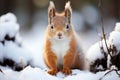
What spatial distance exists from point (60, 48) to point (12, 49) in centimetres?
32

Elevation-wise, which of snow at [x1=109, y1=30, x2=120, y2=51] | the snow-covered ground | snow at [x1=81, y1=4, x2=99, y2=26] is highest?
snow at [x1=109, y1=30, x2=120, y2=51]

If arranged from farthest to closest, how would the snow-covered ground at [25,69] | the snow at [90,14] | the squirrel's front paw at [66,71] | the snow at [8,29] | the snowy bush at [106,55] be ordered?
the snow at [90,14], the snow at [8,29], the squirrel's front paw at [66,71], the snowy bush at [106,55], the snow-covered ground at [25,69]

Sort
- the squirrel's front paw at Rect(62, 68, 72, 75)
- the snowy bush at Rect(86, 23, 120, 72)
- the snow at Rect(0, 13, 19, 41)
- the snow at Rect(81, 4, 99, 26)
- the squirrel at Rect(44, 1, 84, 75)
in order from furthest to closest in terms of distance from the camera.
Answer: the snow at Rect(81, 4, 99, 26), the snow at Rect(0, 13, 19, 41), the squirrel at Rect(44, 1, 84, 75), the squirrel's front paw at Rect(62, 68, 72, 75), the snowy bush at Rect(86, 23, 120, 72)

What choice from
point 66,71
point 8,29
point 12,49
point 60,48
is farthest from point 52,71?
point 8,29

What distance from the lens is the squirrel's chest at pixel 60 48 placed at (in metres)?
3.45

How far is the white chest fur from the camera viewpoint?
3.45 metres

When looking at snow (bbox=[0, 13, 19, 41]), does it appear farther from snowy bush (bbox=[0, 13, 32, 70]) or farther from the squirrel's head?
the squirrel's head

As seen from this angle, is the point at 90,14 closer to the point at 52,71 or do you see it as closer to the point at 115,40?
the point at 52,71

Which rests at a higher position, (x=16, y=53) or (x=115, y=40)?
(x=115, y=40)

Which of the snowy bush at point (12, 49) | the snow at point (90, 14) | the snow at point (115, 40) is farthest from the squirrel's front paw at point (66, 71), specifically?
the snow at point (90, 14)

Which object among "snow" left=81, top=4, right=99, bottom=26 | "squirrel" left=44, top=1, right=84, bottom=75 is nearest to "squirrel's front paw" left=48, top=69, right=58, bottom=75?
"squirrel" left=44, top=1, right=84, bottom=75

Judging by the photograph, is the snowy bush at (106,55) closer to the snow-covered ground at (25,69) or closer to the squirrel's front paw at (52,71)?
the snow-covered ground at (25,69)

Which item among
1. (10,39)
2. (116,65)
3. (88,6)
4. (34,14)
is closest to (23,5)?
(34,14)

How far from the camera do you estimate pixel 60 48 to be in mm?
3459
